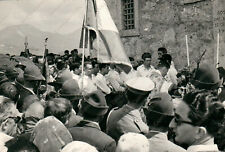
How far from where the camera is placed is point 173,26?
14555mm

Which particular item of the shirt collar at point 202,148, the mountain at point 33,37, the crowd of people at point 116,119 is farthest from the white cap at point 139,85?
the mountain at point 33,37

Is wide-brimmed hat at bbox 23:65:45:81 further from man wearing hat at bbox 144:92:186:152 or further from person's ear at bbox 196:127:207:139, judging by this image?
person's ear at bbox 196:127:207:139

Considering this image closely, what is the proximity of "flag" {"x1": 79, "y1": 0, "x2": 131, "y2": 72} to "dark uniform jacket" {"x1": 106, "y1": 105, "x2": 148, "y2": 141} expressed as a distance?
205cm

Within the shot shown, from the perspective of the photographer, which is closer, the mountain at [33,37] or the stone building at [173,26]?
the mountain at [33,37]

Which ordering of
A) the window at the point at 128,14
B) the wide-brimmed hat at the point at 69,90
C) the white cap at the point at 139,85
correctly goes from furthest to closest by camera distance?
the window at the point at 128,14 < the wide-brimmed hat at the point at 69,90 < the white cap at the point at 139,85

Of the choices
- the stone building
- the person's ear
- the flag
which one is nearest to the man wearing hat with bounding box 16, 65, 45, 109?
the flag

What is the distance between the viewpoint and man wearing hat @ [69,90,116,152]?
3.99 metres

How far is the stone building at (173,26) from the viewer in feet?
43.4

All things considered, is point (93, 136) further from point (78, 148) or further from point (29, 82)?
point (29, 82)

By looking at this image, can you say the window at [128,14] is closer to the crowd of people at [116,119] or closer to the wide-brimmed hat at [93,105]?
the crowd of people at [116,119]

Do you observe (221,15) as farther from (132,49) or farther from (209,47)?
(132,49)

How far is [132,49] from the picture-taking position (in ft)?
51.9

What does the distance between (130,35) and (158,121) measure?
1223cm

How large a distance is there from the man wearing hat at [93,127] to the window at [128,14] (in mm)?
12124
